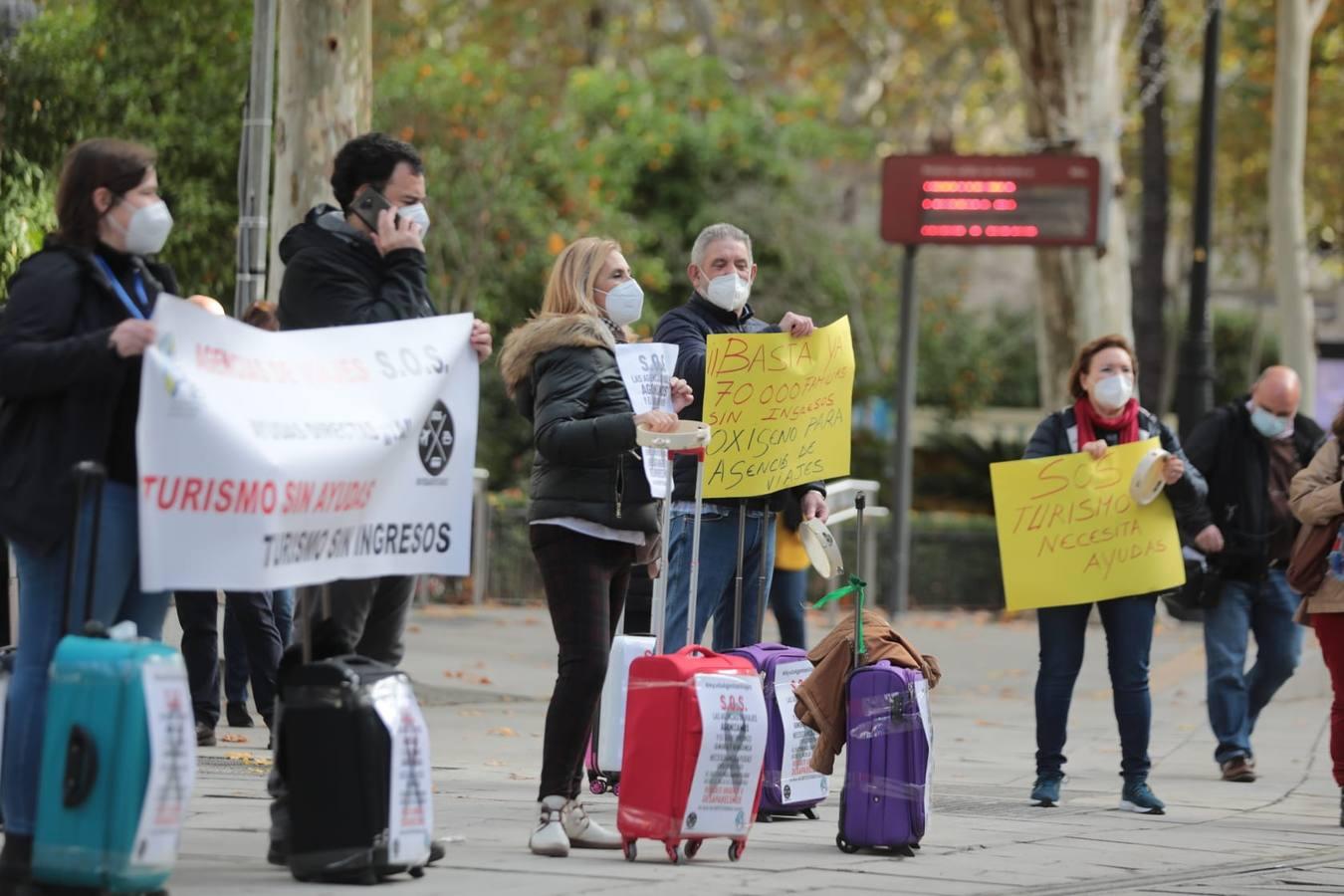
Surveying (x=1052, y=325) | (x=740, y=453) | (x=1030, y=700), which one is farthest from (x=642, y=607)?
(x=1052, y=325)

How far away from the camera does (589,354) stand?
6965 mm

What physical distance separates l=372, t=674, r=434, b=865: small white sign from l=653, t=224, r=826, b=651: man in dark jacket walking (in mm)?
2106

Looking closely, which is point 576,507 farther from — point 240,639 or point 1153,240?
point 1153,240

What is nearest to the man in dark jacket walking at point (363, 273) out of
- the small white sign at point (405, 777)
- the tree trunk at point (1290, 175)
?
the small white sign at point (405, 777)

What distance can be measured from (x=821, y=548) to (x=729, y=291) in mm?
975

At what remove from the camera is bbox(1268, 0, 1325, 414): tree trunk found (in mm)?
22453

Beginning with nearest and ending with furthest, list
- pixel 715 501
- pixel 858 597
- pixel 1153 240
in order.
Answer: pixel 858 597 → pixel 715 501 → pixel 1153 240

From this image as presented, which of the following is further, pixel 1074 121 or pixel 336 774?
pixel 1074 121

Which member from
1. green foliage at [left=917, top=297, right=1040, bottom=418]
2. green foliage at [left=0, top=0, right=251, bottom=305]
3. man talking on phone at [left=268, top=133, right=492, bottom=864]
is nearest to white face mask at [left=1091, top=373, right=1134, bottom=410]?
man talking on phone at [left=268, top=133, right=492, bottom=864]

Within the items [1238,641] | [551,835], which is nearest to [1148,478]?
[1238,641]

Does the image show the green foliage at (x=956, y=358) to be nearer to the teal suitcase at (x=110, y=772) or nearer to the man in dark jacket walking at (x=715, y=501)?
the man in dark jacket walking at (x=715, y=501)

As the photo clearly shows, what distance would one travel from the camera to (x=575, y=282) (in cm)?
713

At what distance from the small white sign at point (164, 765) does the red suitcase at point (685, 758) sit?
1.65m

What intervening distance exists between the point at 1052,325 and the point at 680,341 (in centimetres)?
1422
